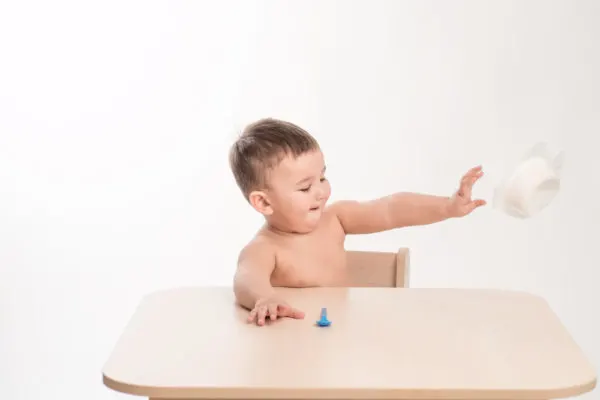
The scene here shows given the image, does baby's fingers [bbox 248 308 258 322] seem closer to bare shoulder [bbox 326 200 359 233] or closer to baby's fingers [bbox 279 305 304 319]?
baby's fingers [bbox 279 305 304 319]

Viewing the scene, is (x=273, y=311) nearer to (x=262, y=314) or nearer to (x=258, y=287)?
(x=262, y=314)

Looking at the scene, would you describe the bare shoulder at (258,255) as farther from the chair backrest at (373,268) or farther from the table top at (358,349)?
the chair backrest at (373,268)

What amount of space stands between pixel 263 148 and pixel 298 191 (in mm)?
85

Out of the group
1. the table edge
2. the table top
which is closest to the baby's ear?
the table top

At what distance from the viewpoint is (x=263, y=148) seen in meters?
1.66

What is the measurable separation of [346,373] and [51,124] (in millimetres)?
1616

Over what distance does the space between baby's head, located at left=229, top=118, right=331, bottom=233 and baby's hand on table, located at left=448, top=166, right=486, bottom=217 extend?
0.21m

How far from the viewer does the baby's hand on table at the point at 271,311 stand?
1.43 metres

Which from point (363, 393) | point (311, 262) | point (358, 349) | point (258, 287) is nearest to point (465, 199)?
point (311, 262)

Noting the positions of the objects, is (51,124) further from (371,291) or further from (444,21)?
(371,291)

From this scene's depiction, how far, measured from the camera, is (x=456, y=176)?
2617 millimetres

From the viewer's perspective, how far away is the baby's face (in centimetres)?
165

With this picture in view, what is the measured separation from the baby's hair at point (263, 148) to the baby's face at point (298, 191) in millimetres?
12

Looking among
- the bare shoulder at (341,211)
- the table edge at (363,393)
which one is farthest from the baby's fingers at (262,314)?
the bare shoulder at (341,211)
